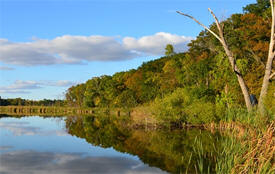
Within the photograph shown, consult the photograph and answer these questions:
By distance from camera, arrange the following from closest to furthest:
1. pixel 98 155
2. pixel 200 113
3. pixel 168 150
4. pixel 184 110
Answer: pixel 98 155 < pixel 168 150 < pixel 200 113 < pixel 184 110

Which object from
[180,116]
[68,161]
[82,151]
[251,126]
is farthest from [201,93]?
[251,126]

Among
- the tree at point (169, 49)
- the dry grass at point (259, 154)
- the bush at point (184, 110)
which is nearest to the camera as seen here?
the dry grass at point (259, 154)

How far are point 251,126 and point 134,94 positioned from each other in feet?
197

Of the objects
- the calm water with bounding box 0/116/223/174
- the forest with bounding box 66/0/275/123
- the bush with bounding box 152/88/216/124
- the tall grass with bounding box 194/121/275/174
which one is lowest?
the calm water with bounding box 0/116/223/174

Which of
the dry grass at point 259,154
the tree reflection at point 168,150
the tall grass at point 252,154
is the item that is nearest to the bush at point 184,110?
the tree reflection at point 168,150

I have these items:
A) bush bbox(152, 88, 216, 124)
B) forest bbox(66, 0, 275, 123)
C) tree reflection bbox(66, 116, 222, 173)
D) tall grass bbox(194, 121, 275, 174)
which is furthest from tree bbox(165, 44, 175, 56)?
tall grass bbox(194, 121, 275, 174)

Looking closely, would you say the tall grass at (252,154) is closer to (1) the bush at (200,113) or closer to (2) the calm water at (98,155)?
(2) the calm water at (98,155)

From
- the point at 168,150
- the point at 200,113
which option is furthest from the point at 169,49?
the point at 168,150

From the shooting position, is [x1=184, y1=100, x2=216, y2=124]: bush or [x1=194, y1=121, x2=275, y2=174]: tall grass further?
[x1=184, y1=100, x2=216, y2=124]: bush

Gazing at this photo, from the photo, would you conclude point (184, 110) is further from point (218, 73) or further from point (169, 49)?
point (169, 49)

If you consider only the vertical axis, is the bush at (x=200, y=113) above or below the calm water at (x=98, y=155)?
above

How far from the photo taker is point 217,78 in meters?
34.5

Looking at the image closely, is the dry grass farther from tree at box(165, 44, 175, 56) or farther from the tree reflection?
tree at box(165, 44, 175, 56)

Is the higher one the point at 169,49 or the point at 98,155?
the point at 169,49
